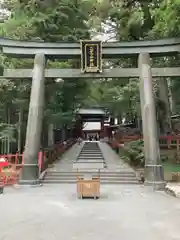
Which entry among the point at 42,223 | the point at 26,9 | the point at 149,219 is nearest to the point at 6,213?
the point at 42,223

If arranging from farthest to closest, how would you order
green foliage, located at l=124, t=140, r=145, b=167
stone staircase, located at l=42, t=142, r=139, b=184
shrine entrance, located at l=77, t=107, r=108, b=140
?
shrine entrance, located at l=77, t=107, r=108, b=140
green foliage, located at l=124, t=140, r=145, b=167
stone staircase, located at l=42, t=142, r=139, b=184

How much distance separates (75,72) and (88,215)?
8.61 metres

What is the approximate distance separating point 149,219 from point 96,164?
32.0 feet

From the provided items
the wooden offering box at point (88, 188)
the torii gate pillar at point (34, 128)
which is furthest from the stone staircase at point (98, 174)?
the wooden offering box at point (88, 188)

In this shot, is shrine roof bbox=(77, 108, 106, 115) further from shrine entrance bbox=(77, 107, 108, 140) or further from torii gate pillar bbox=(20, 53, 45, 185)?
torii gate pillar bbox=(20, 53, 45, 185)

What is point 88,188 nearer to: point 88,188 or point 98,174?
point 88,188

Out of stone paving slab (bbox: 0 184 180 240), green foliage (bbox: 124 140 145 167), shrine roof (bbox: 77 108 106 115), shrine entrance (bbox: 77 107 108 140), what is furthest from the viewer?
shrine entrance (bbox: 77 107 108 140)

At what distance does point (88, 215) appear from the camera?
8.55m

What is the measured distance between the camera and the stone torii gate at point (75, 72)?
14.5 metres

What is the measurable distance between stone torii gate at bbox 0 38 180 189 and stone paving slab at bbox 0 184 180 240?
2.71 m

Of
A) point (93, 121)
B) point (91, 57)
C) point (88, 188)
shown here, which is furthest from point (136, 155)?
point (93, 121)

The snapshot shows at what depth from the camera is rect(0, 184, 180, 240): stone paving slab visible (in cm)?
672

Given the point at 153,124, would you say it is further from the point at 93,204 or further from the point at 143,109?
the point at 93,204

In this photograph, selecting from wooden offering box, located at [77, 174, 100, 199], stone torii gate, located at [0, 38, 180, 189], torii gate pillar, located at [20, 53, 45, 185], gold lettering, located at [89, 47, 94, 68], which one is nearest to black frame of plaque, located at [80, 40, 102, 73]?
gold lettering, located at [89, 47, 94, 68]
